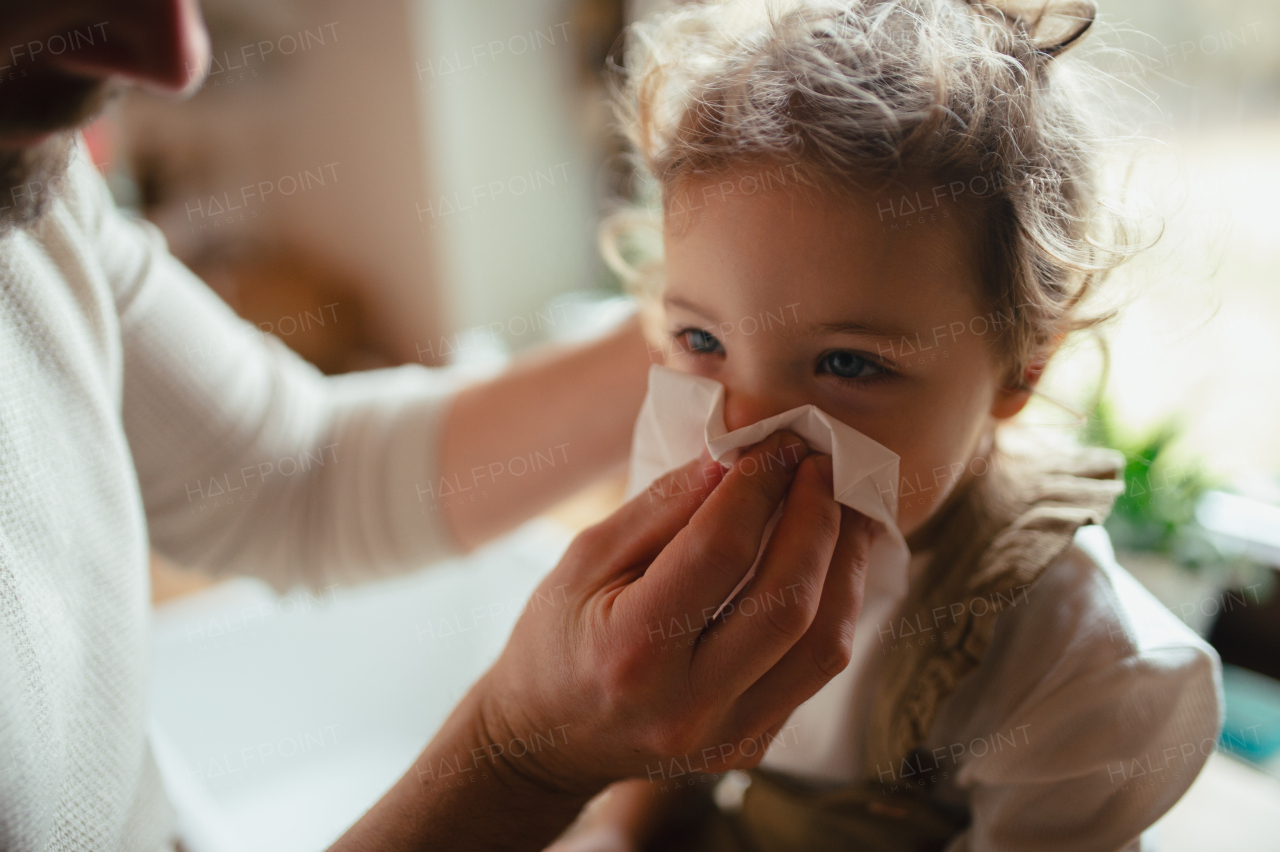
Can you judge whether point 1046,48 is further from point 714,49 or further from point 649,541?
point 649,541

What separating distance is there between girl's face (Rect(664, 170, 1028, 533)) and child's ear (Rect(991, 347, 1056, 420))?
3 centimetres

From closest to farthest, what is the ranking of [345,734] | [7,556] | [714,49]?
[7,556] < [714,49] < [345,734]

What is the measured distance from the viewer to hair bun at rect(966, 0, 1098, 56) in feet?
1.87

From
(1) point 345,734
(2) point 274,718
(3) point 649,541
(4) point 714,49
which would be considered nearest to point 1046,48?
(4) point 714,49

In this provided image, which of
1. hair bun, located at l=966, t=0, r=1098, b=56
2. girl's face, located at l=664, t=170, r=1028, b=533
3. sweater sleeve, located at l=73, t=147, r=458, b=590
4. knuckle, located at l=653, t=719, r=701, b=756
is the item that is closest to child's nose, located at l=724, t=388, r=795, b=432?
girl's face, located at l=664, t=170, r=1028, b=533

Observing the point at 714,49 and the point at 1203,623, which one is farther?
the point at 1203,623

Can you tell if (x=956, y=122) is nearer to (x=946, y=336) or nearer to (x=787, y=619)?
(x=946, y=336)

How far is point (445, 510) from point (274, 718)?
55 cm

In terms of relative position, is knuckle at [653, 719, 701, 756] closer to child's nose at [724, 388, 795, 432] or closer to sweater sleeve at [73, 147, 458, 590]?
child's nose at [724, 388, 795, 432]

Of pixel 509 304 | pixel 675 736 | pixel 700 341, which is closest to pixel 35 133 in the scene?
pixel 700 341

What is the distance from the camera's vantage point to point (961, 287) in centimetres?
56

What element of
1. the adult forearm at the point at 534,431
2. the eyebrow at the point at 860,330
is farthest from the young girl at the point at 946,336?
the adult forearm at the point at 534,431

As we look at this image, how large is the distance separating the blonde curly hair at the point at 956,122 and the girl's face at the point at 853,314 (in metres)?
0.02

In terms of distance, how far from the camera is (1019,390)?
639 millimetres
